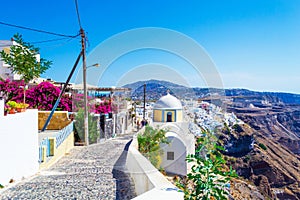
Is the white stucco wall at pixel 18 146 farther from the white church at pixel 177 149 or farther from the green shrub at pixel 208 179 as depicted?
the white church at pixel 177 149

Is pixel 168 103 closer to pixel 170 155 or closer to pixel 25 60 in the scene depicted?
pixel 170 155

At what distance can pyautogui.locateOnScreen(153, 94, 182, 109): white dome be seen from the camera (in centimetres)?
1856

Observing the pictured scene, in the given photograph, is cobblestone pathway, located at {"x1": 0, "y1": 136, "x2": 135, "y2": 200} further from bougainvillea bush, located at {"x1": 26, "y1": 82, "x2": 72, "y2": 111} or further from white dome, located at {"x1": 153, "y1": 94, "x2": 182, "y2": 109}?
white dome, located at {"x1": 153, "y1": 94, "x2": 182, "y2": 109}

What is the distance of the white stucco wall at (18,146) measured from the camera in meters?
4.85

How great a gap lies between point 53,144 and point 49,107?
21.4 ft

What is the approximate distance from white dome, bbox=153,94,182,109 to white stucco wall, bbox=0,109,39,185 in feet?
41.4

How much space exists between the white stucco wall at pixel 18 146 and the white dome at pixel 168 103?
12612 millimetres

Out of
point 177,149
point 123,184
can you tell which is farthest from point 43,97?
point 123,184

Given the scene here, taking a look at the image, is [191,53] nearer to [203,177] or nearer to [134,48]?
[134,48]

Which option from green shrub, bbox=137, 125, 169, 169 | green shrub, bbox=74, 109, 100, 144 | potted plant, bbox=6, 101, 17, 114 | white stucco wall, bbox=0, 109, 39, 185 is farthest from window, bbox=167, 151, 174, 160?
potted plant, bbox=6, 101, 17, 114

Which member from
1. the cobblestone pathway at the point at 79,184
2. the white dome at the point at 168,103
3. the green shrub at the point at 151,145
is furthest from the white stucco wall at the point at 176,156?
the white dome at the point at 168,103

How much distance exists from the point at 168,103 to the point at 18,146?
1399 centimetres

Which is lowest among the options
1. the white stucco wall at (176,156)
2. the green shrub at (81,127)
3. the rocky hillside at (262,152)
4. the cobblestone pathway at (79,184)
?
the rocky hillside at (262,152)

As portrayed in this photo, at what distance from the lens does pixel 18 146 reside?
215 inches
